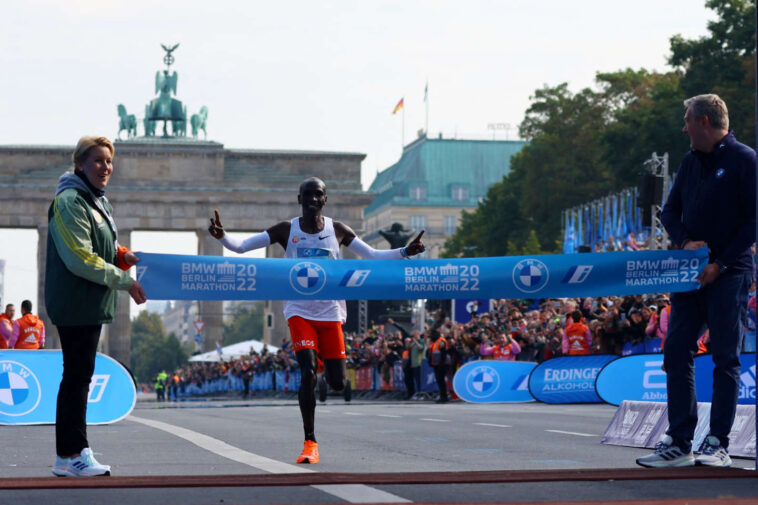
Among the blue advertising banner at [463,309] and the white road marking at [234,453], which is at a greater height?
the blue advertising banner at [463,309]

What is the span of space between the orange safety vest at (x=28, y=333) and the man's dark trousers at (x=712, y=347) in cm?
1835

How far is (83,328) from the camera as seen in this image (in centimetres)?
807

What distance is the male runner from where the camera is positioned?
9680 mm

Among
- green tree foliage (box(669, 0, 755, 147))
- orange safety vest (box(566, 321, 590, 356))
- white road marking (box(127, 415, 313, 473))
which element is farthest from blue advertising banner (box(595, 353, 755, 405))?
green tree foliage (box(669, 0, 755, 147))

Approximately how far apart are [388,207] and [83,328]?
471 ft

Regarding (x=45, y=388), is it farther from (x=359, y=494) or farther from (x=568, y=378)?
(x=568, y=378)

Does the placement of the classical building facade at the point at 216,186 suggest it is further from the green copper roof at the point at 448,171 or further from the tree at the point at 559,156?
the green copper roof at the point at 448,171

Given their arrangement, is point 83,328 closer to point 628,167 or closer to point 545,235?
point 628,167

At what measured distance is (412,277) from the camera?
1034 cm

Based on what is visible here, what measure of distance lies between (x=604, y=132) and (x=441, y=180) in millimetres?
83858

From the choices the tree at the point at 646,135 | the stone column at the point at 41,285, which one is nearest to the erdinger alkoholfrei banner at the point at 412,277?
the tree at the point at 646,135

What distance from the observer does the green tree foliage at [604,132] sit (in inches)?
2265

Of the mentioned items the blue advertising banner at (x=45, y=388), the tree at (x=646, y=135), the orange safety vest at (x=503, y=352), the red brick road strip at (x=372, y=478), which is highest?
the tree at (x=646, y=135)

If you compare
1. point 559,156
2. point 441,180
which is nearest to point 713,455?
point 559,156
